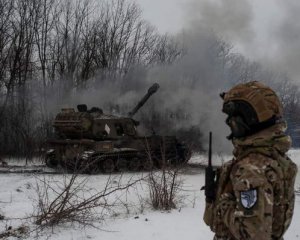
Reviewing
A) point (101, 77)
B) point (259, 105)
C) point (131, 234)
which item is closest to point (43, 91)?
point (101, 77)

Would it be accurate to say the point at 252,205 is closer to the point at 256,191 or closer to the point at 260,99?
the point at 256,191

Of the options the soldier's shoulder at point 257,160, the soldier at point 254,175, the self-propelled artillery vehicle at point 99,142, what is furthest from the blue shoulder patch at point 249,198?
the self-propelled artillery vehicle at point 99,142

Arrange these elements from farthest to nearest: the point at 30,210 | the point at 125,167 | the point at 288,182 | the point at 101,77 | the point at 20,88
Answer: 1. the point at 101,77
2. the point at 20,88
3. the point at 125,167
4. the point at 30,210
5. the point at 288,182

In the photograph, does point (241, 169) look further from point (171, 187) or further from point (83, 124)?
point (83, 124)

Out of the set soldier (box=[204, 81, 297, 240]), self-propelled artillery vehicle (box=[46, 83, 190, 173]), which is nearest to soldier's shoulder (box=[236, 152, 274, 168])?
soldier (box=[204, 81, 297, 240])

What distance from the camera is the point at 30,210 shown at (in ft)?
27.3

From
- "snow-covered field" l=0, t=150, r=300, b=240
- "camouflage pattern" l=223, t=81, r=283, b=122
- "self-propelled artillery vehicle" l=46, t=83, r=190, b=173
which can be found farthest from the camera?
"self-propelled artillery vehicle" l=46, t=83, r=190, b=173

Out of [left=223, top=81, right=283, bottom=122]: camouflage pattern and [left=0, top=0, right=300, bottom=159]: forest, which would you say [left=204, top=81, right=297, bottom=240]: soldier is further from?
[left=0, top=0, right=300, bottom=159]: forest

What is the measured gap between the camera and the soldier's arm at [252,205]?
2369 mm

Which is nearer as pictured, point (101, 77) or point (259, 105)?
point (259, 105)

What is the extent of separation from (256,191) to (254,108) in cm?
46

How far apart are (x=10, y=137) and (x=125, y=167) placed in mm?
8738

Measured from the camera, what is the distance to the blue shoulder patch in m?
2.37

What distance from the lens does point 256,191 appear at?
93.7 inches
